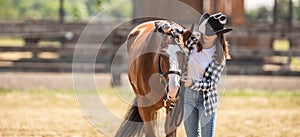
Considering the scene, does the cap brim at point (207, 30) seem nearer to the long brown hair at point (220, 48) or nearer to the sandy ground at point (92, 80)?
the long brown hair at point (220, 48)

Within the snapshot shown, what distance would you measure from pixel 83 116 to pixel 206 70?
501cm

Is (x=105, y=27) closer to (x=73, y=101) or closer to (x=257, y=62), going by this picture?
(x=257, y=62)

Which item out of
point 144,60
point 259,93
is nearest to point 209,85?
point 144,60

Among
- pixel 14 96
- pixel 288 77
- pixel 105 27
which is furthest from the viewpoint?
pixel 105 27

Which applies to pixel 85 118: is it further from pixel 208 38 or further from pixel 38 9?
pixel 38 9

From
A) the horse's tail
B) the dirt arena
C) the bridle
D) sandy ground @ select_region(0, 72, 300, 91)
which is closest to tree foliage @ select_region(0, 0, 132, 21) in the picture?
sandy ground @ select_region(0, 72, 300, 91)

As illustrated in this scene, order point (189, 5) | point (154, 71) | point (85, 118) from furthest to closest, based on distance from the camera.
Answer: point (189, 5)
point (85, 118)
point (154, 71)

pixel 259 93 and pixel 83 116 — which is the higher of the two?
pixel 83 116

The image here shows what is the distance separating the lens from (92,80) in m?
15.8

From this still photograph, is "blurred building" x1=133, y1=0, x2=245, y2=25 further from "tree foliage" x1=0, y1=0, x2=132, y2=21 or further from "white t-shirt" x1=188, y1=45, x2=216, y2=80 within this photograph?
"tree foliage" x1=0, y1=0, x2=132, y2=21

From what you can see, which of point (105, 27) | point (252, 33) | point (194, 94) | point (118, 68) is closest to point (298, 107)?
point (118, 68)

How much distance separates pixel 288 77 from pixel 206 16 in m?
11.0

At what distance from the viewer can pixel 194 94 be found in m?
5.86

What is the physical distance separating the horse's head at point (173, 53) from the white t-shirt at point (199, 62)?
0.21ft
